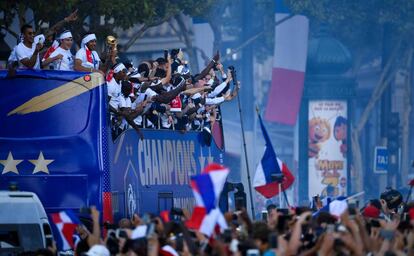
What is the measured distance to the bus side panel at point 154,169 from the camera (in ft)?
66.9

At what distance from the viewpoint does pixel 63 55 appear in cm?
2102

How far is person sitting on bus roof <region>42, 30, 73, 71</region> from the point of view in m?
20.9

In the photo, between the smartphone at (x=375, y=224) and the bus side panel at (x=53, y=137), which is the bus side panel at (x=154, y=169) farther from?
the smartphone at (x=375, y=224)

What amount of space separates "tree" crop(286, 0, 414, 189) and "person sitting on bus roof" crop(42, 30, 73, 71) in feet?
76.3

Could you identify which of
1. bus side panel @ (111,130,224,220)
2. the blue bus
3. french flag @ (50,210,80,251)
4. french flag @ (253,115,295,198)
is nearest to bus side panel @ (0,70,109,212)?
the blue bus

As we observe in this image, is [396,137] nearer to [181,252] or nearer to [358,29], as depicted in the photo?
[358,29]

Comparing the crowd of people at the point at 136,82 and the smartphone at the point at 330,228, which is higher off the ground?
the crowd of people at the point at 136,82

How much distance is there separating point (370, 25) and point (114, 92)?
1115 inches

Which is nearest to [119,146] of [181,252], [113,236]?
[113,236]

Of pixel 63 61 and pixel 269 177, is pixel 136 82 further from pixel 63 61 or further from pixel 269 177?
pixel 269 177

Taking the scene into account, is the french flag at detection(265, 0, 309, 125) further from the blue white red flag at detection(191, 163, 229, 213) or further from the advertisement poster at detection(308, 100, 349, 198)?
the blue white red flag at detection(191, 163, 229, 213)

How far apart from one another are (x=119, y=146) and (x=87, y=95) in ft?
3.47

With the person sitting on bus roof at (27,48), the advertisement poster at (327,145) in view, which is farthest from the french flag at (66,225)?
the advertisement poster at (327,145)

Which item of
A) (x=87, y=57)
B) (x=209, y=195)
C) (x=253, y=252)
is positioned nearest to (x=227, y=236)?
(x=209, y=195)
